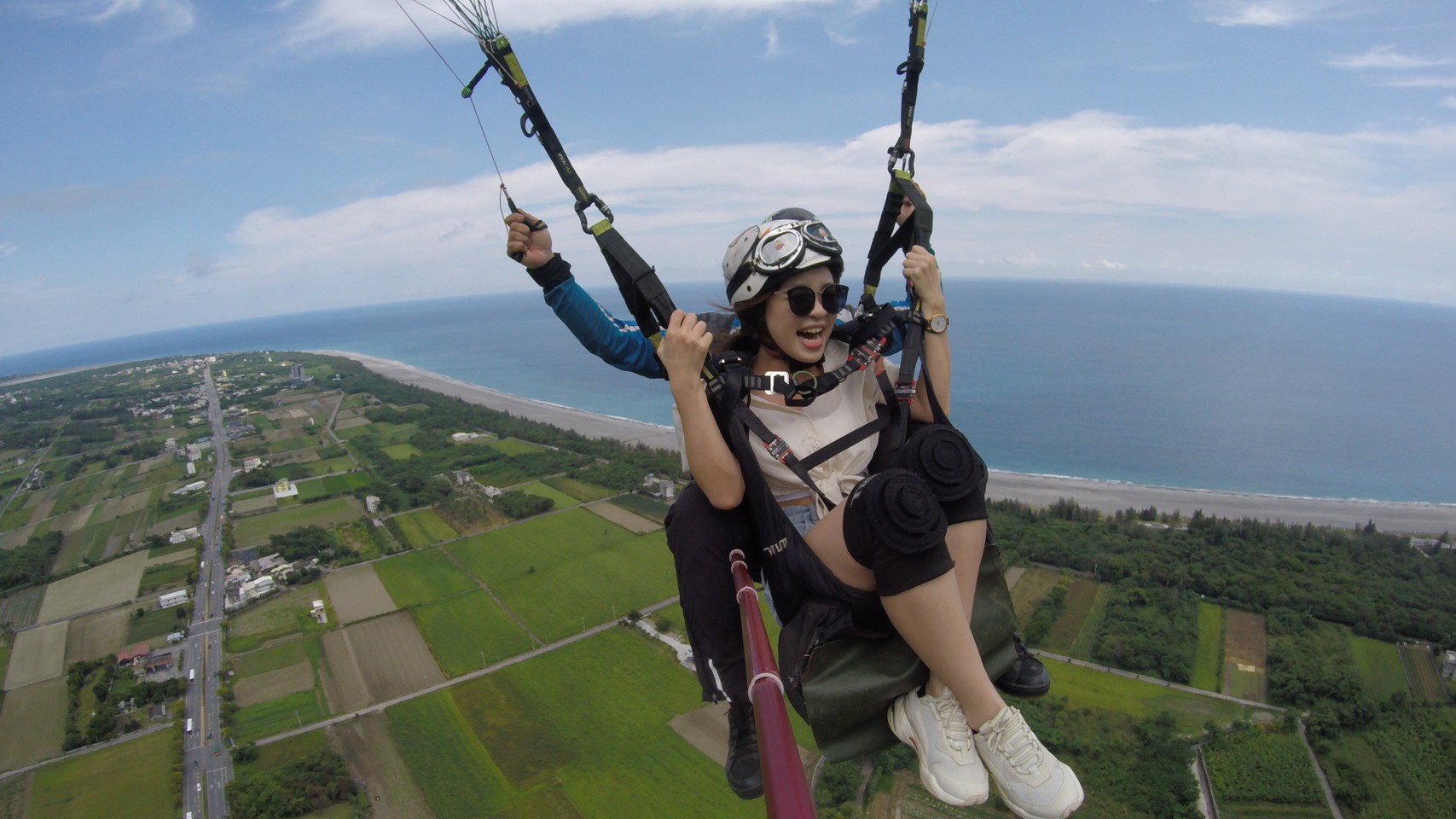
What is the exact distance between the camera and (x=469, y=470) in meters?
34.5

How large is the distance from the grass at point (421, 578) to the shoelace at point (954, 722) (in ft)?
74.1

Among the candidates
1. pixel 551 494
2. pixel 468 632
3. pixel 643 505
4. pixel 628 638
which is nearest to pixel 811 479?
pixel 628 638

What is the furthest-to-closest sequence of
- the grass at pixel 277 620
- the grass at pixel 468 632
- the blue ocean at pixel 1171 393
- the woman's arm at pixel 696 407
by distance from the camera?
the blue ocean at pixel 1171 393 < the grass at pixel 277 620 < the grass at pixel 468 632 < the woman's arm at pixel 696 407

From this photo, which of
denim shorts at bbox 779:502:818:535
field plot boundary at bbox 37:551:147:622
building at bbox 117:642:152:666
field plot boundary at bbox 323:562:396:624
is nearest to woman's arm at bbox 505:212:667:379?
denim shorts at bbox 779:502:818:535

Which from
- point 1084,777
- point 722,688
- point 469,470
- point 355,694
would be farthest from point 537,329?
point 722,688

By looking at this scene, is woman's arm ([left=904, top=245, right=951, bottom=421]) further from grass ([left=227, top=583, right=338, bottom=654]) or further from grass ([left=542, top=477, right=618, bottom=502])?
grass ([left=542, top=477, right=618, bottom=502])

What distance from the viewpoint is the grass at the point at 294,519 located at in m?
28.2

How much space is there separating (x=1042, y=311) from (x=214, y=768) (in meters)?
127

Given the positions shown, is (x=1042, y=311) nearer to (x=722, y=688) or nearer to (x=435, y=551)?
(x=435, y=551)

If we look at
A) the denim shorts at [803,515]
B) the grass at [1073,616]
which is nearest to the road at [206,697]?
the denim shorts at [803,515]

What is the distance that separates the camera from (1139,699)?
52.9 ft

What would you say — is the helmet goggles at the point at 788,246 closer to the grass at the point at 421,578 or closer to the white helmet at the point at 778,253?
the white helmet at the point at 778,253

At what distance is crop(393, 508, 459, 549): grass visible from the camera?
26.5 meters

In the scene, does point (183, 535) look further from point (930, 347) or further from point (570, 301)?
point (930, 347)
